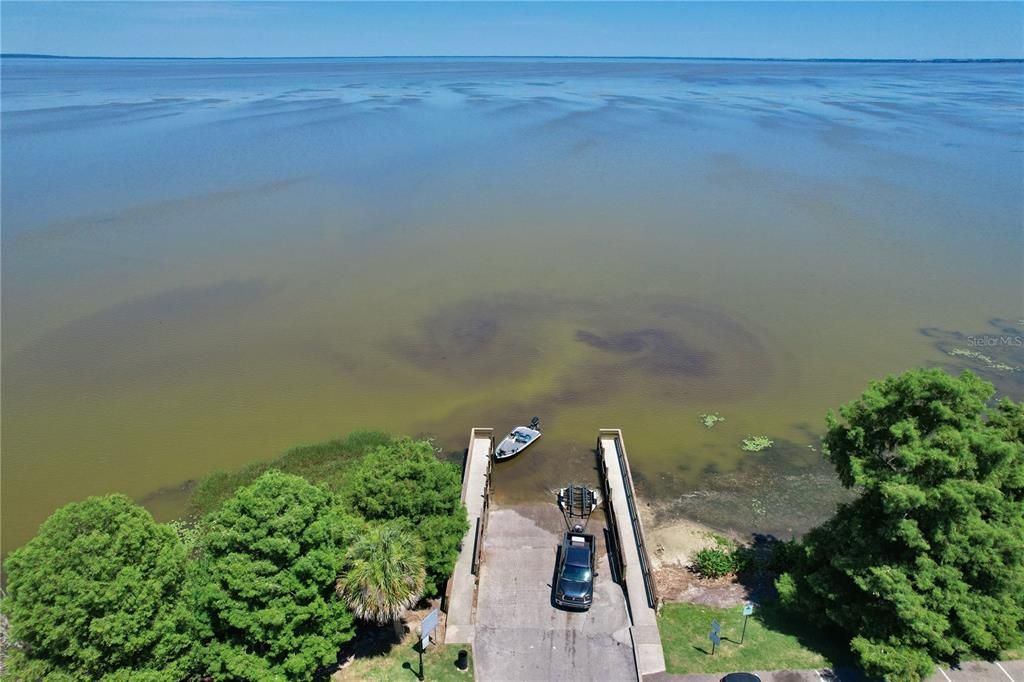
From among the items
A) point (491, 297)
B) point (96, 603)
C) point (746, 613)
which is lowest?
point (491, 297)

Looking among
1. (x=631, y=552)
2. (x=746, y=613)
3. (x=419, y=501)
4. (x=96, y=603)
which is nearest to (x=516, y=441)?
(x=631, y=552)

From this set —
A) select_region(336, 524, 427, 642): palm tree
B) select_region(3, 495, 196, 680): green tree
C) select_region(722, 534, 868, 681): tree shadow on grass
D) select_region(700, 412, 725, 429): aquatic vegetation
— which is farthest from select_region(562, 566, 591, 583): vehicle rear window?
select_region(700, 412, 725, 429): aquatic vegetation

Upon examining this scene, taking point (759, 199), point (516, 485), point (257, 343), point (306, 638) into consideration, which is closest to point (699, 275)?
point (759, 199)

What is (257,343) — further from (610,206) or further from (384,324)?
(610,206)

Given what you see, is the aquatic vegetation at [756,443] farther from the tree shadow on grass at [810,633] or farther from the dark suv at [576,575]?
the dark suv at [576,575]

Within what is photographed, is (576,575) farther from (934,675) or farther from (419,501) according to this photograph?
(934,675)
